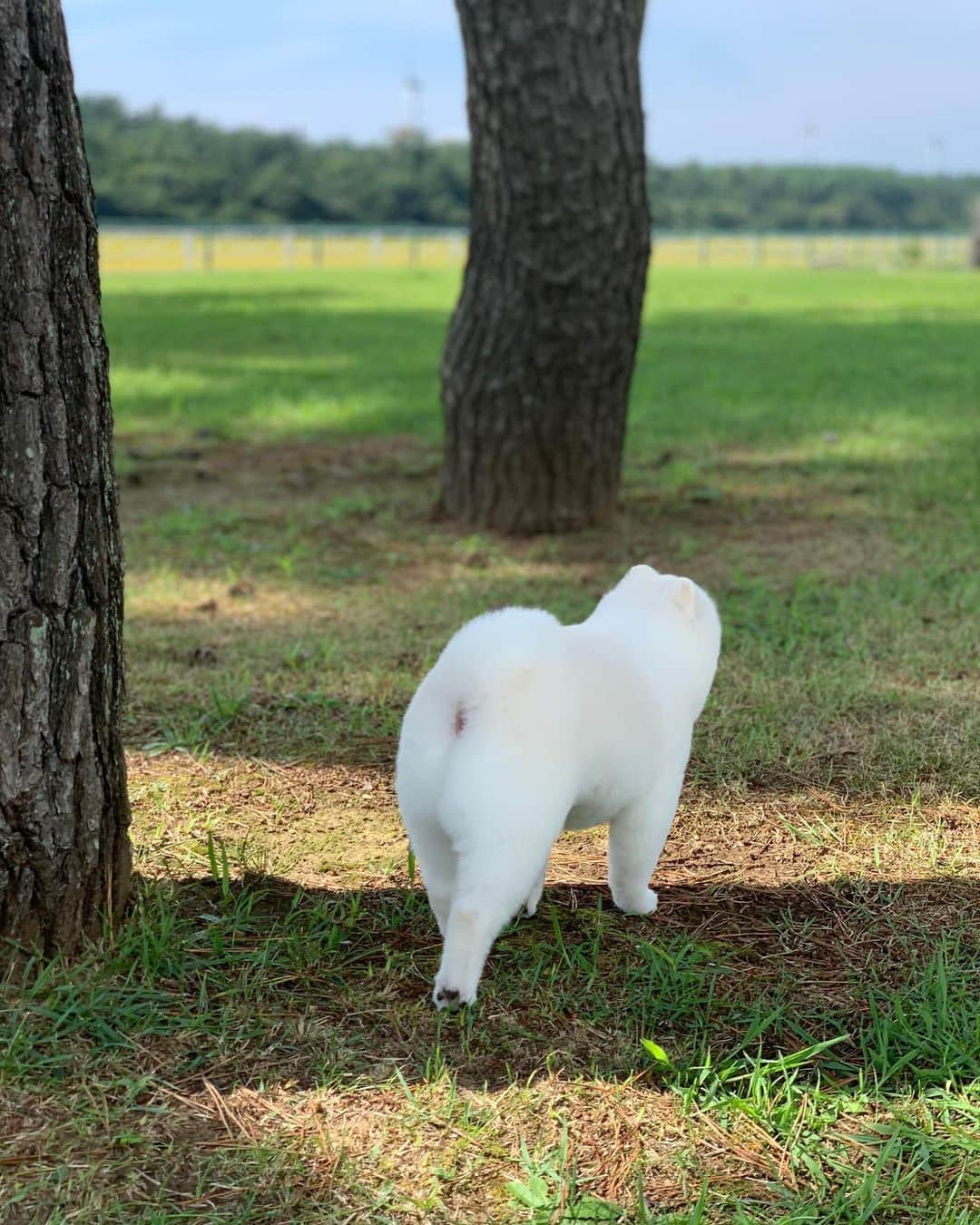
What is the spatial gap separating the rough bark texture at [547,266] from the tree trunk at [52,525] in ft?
10.9

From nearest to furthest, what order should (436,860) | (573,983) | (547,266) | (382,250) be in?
1. (436,860)
2. (573,983)
3. (547,266)
4. (382,250)

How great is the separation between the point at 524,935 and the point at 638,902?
0.77 ft

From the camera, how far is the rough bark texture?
17.3 feet

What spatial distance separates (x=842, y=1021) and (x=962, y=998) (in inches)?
8.4

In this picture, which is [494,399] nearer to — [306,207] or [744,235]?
[744,235]

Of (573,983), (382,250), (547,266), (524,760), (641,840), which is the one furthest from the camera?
(382,250)

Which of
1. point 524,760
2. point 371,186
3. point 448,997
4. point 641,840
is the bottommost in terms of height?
point 448,997

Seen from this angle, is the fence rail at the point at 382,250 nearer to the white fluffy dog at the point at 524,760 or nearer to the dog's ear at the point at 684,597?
the dog's ear at the point at 684,597

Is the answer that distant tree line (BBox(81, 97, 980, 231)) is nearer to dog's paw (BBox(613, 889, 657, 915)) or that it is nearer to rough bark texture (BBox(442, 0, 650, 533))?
rough bark texture (BBox(442, 0, 650, 533))

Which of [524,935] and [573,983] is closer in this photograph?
[573,983]

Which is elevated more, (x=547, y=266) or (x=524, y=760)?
(x=547, y=266)

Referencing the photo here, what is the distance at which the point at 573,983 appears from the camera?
2445 mm

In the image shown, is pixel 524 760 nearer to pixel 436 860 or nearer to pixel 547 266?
pixel 436 860

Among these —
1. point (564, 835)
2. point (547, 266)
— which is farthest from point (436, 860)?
point (547, 266)
